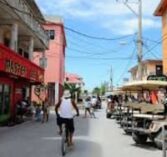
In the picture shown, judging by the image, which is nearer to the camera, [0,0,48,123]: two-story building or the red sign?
the red sign

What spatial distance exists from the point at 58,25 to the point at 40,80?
2819 cm

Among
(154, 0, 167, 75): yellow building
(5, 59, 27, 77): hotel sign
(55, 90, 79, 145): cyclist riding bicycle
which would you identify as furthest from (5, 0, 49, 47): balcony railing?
(55, 90, 79, 145): cyclist riding bicycle

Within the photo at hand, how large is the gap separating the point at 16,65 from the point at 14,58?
569mm

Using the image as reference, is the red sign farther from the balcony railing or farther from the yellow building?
the yellow building

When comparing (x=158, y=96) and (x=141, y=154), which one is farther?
(x=158, y=96)

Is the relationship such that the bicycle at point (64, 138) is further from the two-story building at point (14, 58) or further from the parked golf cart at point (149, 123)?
the two-story building at point (14, 58)

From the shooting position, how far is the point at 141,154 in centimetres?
1348

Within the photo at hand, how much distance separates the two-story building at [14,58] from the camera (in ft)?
80.0

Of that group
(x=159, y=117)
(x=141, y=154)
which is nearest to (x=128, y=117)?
(x=159, y=117)

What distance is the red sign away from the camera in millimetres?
22609

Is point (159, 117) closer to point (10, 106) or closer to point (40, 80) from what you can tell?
point (10, 106)

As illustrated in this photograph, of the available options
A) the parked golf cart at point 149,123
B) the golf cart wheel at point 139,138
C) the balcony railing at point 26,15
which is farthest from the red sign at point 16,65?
the golf cart wheel at point 139,138

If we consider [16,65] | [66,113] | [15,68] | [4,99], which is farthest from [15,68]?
[66,113]

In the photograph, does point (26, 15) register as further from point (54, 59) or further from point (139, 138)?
point (54, 59)
